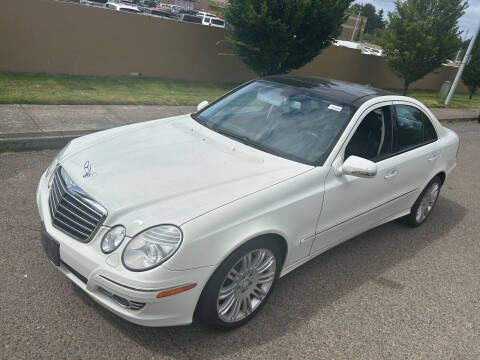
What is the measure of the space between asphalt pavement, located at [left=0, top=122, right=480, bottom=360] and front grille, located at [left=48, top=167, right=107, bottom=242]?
638 millimetres

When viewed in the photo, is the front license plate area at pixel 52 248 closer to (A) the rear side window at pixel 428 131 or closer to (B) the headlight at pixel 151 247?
(B) the headlight at pixel 151 247

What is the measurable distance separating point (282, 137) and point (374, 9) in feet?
408

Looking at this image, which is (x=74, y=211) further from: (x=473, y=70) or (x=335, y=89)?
(x=473, y=70)

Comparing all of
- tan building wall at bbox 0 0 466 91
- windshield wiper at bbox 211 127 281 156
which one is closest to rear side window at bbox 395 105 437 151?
windshield wiper at bbox 211 127 281 156

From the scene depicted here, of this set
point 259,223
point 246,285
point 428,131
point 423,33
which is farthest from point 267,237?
point 423,33

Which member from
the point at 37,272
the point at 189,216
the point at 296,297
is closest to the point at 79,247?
the point at 189,216

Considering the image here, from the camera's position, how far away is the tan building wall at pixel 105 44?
10.1m

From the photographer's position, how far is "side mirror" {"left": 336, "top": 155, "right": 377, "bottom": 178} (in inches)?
131

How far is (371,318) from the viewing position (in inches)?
136

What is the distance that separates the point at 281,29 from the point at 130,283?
9.87m

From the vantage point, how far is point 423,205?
521 cm

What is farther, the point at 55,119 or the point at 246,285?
the point at 55,119

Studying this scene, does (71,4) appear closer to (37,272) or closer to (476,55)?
(37,272)

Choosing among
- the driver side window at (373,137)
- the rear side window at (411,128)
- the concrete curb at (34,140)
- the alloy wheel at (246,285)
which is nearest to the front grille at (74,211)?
the alloy wheel at (246,285)
